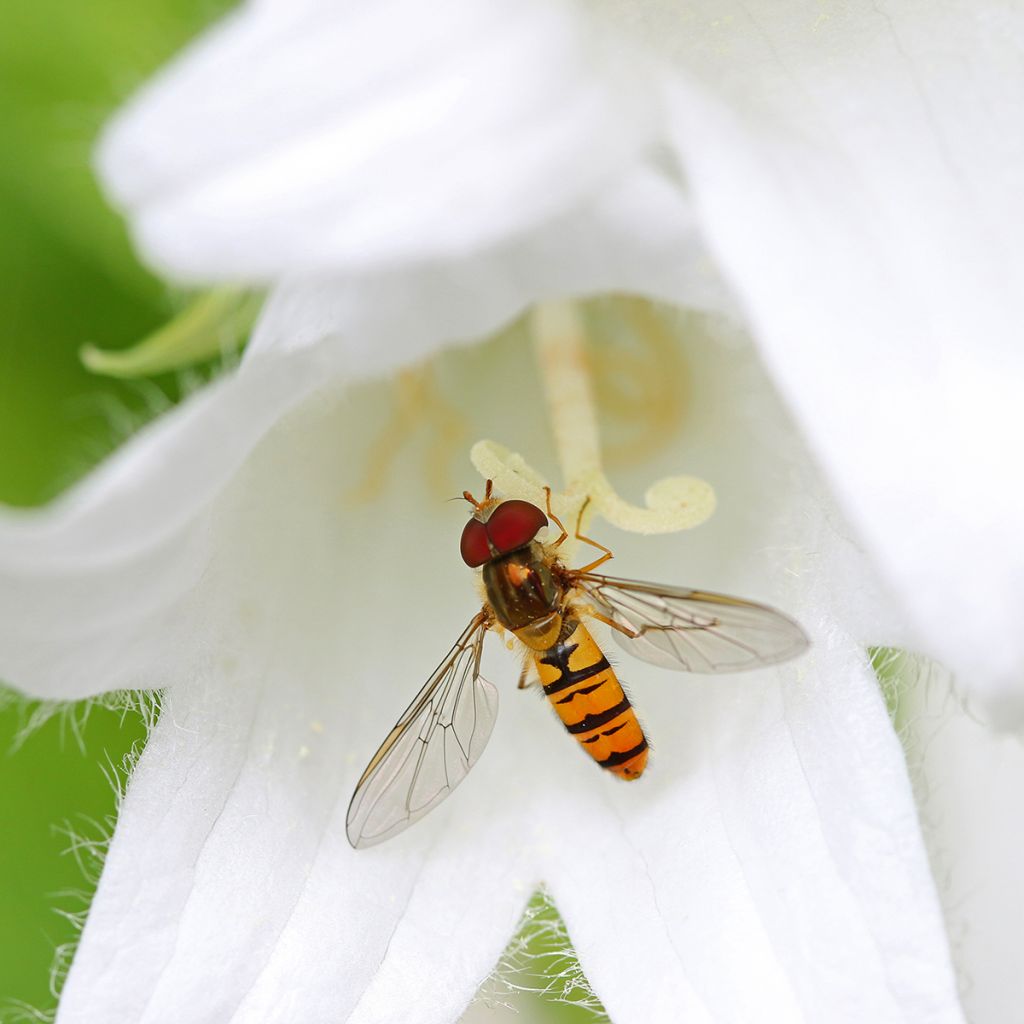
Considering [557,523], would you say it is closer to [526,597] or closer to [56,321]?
[526,597]

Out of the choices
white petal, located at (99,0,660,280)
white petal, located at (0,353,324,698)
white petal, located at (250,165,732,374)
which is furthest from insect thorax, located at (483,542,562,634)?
white petal, located at (99,0,660,280)

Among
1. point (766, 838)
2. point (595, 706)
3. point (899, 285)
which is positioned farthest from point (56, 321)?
point (899, 285)

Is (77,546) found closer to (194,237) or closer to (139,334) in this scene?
(194,237)

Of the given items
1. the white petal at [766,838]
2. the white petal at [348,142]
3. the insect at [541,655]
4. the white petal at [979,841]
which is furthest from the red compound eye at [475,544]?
the white petal at [348,142]

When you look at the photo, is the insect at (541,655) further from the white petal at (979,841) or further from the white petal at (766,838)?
the white petal at (979,841)

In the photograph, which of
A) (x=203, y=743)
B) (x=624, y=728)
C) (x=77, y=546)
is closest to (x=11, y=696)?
(x=203, y=743)
